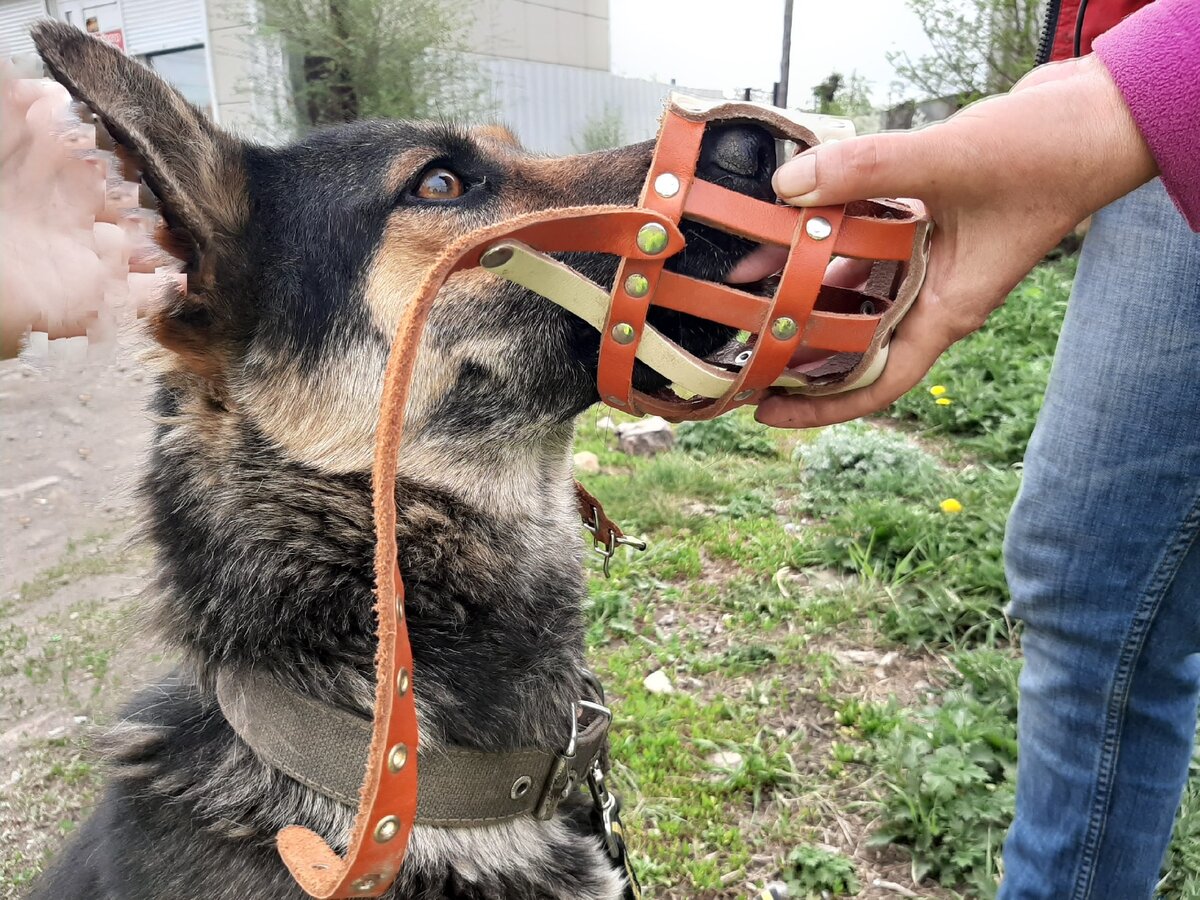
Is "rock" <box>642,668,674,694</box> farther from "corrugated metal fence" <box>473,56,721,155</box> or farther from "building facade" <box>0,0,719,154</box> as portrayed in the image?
"corrugated metal fence" <box>473,56,721,155</box>

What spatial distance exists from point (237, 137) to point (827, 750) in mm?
2526

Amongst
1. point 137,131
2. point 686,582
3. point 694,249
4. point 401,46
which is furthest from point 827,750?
point 401,46

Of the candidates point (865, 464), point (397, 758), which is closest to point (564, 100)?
point (865, 464)

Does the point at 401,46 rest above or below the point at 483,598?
above

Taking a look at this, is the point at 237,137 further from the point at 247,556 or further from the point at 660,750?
the point at 660,750

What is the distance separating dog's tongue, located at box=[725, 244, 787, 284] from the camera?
152cm

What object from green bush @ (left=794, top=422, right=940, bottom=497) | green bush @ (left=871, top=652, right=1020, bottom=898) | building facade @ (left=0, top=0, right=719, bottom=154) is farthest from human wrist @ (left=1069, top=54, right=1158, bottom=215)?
building facade @ (left=0, top=0, right=719, bottom=154)

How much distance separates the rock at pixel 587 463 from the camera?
5.10 metres

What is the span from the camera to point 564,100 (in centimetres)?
1628

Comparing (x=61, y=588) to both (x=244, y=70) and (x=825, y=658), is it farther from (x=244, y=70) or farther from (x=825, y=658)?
(x=244, y=70)

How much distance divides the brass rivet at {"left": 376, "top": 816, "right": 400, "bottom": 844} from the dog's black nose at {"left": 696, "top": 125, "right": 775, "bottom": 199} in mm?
1095

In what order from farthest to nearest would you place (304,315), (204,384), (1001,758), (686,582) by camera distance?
1. (686,582)
2. (1001,758)
3. (304,315)
4. (204,384)

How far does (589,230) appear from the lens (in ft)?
4.16

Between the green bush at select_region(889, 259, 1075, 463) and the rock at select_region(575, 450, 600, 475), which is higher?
the green bush at select_region(889, 259, 1075, 463)
